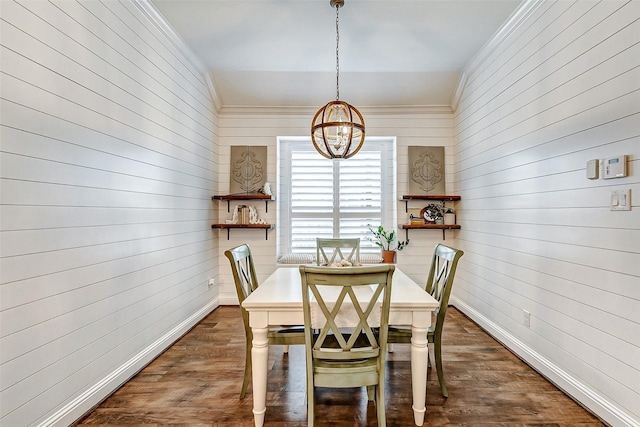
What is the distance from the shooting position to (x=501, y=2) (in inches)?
104

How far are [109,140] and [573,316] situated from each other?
3277 mm

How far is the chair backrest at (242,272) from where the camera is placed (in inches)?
82.1

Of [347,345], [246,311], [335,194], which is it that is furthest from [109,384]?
[335,194]

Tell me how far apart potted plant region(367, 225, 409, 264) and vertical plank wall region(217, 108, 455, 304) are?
10 centimetres

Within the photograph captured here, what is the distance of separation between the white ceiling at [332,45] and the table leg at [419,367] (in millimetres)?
2535

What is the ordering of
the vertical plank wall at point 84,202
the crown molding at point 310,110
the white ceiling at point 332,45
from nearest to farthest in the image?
the vertical plank wall at point 84,202 → the white ceiling at point 332,45 → the crown molding at point 310,110

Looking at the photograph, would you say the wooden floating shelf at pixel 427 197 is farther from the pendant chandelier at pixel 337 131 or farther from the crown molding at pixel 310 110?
the pendant chandelier at pixel 337 131

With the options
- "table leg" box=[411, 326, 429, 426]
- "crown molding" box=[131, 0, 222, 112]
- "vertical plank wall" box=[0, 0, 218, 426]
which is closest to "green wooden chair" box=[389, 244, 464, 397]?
"table leg" box=[411, 326, 429, 426]

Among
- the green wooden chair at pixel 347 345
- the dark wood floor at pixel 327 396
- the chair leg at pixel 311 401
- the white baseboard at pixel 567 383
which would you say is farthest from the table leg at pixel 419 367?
the white baseboard at pixel 567 383

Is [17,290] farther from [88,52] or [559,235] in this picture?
[559,235]

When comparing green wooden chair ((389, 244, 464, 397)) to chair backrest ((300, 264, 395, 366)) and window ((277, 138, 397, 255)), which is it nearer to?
chair backrest ((300, 264, 395, 366))

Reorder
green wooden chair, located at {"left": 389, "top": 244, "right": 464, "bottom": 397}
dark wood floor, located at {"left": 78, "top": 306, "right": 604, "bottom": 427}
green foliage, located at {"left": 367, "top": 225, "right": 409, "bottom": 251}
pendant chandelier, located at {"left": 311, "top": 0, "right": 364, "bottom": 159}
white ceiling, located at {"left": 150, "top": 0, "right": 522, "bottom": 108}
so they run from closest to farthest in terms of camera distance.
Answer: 1. dark wood floor, located at {"left": 78, "top": 306, "right": 604, "bottom": 427}
2. green wooden chair, located at {"left": 389, "top": 244, "right": 464, "bottom": 397}
3. pendant chandelier, located at {"left": 311, "top": 0, "right": 364, "bottom": 159}
4. white ceiling, located at {"left": 150, "top": 0, "right": 522, "bottom": 108}
5. green foliage, located at {"left": 367, "top": 225, "right": 409, "bottom": 251}

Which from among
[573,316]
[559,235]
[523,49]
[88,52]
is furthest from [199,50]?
[573,316]

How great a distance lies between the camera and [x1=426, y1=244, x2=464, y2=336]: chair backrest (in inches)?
82.4
